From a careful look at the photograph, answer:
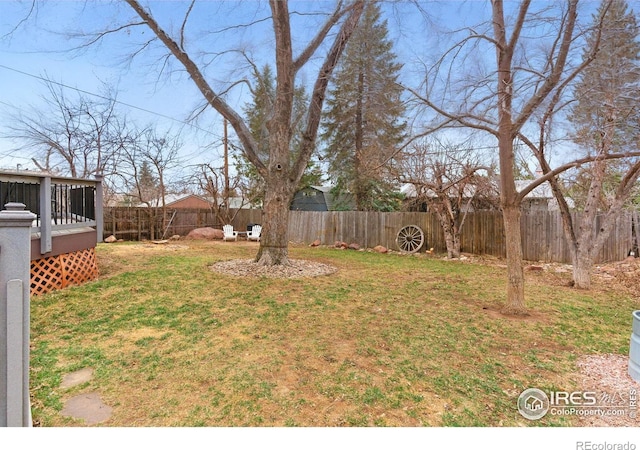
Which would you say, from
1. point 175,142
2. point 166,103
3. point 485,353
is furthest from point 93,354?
point 175,142

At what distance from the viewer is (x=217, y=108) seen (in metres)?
6.49

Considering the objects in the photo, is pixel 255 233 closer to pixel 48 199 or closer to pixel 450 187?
pixel 450 187

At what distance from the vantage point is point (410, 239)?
10.2 m

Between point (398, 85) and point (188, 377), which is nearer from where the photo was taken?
point (188, 377)

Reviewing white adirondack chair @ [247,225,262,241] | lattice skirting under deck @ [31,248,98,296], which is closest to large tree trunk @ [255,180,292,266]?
lattice skirting under deck @ [31,248,98,296]

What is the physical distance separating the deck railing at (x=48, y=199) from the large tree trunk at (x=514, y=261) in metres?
5.64

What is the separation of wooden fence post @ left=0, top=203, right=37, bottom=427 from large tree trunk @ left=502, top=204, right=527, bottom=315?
4.26m

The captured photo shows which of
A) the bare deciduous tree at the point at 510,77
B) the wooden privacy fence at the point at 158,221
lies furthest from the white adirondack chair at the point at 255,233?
the bare deciduous tree at the point at 510,77

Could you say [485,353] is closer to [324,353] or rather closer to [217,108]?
[324,353]

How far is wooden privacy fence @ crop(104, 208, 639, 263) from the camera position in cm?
786

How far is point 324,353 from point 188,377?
1072mm

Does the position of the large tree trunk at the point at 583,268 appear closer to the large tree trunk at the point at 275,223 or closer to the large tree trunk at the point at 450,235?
the large tree trunk at the point at 450,235

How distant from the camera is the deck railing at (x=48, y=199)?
4.00 meters

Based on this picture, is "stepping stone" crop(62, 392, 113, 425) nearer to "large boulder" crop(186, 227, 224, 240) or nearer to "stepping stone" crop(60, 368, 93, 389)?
"stepping stone" crop(60, 368, 93, 389)
